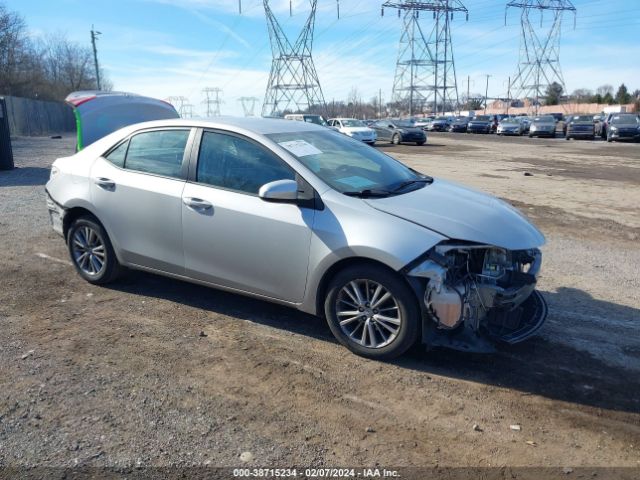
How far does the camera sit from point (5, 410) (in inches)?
133

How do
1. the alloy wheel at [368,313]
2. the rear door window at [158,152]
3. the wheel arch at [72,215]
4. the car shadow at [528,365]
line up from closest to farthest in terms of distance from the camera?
the car shadow at [528,365] → the alloy wheel at [368,313] → the rear door window at [158,152] → the wheel arch at [72,215]

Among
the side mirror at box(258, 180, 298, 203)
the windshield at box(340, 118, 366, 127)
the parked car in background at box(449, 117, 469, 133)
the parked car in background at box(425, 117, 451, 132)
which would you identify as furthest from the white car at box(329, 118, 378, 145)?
the parked car in background at box(425, 117, 451, 132)

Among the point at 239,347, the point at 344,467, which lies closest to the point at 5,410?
the point at 239,347

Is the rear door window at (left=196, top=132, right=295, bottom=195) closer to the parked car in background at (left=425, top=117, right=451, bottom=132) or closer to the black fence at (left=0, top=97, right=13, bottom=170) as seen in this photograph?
the black fence at (left=0, top=97, right=13, bottom=170)

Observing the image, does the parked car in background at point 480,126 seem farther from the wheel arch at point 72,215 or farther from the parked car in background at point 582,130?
the wheel arch at point 72,215

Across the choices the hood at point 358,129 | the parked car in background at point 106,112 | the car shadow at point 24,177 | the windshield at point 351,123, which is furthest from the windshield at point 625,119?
the car shadow at point 24,177

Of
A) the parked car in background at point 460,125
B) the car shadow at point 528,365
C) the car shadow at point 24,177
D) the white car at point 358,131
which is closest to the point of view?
the car shadow at point 528,365

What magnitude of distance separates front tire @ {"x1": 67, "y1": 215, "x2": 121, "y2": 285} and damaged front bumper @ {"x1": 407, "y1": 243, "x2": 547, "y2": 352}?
10.1 ft

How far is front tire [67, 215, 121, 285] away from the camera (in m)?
5.34

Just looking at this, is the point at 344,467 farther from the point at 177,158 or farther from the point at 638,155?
the point at 638,155

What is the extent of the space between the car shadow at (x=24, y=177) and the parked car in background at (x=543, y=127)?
3519cm

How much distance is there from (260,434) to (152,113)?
9652mm

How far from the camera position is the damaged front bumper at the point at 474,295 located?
12.3 ft

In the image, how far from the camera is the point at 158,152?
5.04 meters
